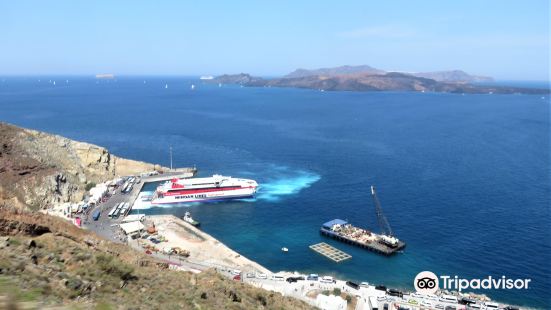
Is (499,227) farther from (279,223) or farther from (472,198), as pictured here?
(279,223)

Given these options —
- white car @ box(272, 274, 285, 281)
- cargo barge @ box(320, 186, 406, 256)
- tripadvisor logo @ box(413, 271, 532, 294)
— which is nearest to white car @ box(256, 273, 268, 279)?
white car @ box(272, 274, 285, 281)

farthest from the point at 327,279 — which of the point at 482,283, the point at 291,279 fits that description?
the point at 482,283

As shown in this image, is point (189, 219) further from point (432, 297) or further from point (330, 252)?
point (432, 297)

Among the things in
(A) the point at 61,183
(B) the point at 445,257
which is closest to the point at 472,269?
(B) the point at 445,257

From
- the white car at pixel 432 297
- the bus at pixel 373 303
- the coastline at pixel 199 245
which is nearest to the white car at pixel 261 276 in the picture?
the coastline at pixel 199 245

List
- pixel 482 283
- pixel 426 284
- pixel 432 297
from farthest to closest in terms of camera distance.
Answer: pixel 482 283 < pixel 426 284 < pixel 432 297

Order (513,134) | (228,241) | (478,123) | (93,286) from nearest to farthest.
A: (93,286) → (228,241) → (513,134) → (478,123)
